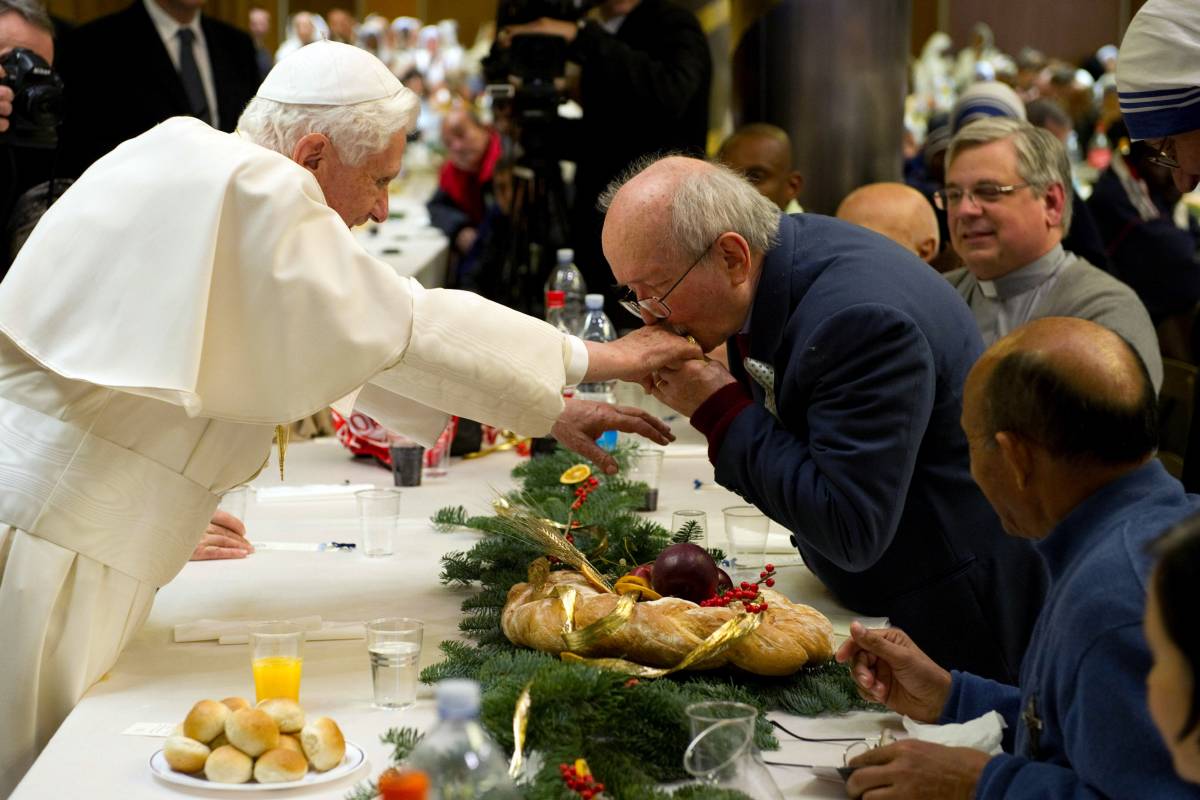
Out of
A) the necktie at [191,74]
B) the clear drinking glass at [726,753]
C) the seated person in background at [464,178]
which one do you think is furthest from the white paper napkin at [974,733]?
the seated person in background at [464,178]

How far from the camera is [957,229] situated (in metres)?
4.17

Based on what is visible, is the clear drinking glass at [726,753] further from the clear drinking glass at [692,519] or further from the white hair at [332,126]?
the white hair at [332,126]

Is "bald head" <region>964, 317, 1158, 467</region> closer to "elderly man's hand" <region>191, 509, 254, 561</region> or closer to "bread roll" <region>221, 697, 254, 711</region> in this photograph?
"bread roll" <region>221, 697, 254, 711</region>

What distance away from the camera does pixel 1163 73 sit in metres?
2.41

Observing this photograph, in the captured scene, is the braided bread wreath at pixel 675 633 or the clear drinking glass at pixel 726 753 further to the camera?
the braided bread wreath at pixel 675 633

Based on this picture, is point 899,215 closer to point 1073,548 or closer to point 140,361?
point 140,361

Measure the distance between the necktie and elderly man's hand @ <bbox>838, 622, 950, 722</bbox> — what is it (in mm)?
4546

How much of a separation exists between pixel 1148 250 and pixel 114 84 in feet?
13.8

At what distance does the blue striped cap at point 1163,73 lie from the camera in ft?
7.86

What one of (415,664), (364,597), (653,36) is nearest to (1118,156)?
(653,36)

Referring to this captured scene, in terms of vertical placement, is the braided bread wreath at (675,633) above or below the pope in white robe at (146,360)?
below

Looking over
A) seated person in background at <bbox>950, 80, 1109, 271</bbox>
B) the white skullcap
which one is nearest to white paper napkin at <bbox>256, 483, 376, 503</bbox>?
the white skullcap

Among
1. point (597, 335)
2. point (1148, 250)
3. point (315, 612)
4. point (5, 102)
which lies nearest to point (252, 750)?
point (315, 612)

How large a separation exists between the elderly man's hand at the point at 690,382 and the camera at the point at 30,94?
2249mm
